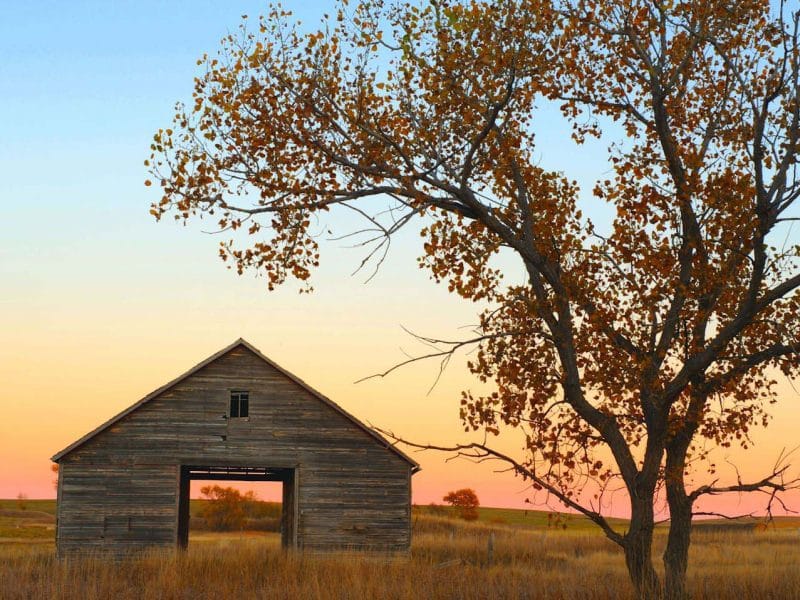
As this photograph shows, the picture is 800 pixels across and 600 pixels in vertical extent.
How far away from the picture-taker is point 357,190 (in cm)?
1352

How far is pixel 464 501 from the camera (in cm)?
8456

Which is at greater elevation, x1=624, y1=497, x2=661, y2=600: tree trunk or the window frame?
the window frame

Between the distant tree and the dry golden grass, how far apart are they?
881 inches

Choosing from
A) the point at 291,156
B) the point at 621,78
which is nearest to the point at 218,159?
the point at 291,156

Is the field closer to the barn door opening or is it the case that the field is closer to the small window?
the barn door opening

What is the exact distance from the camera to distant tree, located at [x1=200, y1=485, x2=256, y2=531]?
2441 inches

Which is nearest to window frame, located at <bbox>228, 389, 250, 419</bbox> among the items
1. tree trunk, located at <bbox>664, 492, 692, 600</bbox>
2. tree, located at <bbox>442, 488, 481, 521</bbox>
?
tree trunk, located at <bbox>664, 492, 692, 600</bbox>

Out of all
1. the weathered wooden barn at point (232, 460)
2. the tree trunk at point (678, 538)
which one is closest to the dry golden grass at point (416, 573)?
the tree trunk at point (678, 538)

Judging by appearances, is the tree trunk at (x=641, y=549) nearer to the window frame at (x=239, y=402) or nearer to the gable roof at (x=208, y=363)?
the gable roof at (x=208, y=363)

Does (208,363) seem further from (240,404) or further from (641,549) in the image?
(641,549)

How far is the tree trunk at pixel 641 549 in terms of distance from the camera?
13.7 metres

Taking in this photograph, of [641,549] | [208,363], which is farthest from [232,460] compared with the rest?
[641,549]

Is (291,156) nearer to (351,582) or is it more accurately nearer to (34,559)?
(351,582)

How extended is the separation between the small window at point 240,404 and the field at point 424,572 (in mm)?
4051
